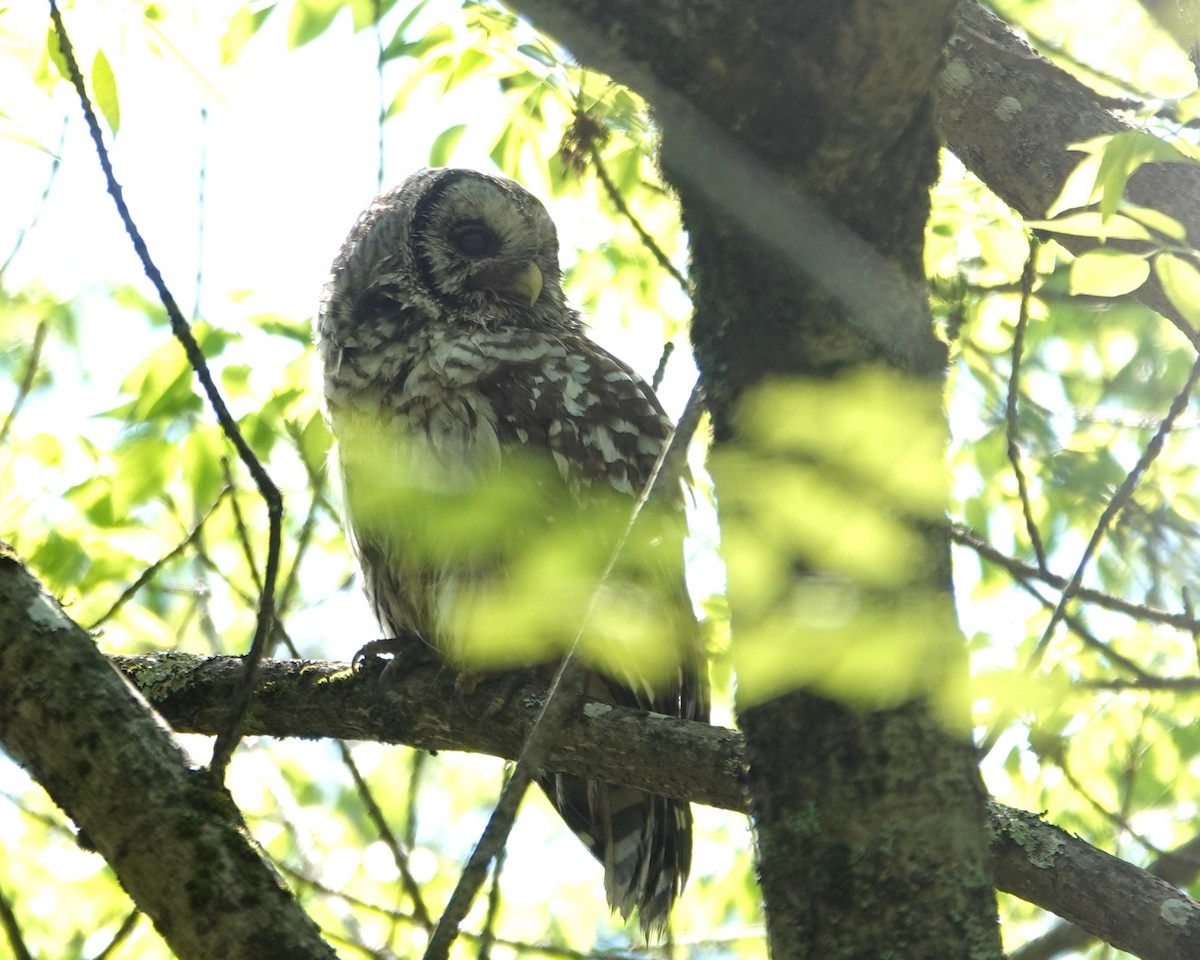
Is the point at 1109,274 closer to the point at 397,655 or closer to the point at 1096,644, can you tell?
the point at 1096,644

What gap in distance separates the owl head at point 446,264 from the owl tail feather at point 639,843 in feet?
5.10

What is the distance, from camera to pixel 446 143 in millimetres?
4230

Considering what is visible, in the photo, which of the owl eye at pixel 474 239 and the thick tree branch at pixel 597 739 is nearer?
the thick tree branch at pixel 597 739

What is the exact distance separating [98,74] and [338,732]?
163 centimetres

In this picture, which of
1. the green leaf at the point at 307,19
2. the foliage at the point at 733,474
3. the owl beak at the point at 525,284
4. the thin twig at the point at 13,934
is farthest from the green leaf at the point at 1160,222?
the owl beak at the point at 525,284

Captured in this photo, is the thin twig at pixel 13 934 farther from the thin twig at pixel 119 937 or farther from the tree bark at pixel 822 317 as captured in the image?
the tree bark at pixel 822 317

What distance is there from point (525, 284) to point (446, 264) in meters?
0.30

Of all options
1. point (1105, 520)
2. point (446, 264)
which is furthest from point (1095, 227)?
point (446, 264)

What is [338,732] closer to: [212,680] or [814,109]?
[212,680]

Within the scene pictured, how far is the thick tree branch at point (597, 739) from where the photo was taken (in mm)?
2285

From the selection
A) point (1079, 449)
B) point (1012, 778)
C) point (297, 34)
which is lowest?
point (1012, 778)

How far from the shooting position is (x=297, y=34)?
361 cm

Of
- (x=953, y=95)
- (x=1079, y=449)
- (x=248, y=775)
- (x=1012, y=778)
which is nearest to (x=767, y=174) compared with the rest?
(x=953, y=95)

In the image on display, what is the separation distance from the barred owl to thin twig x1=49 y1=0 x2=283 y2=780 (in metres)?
0.88
